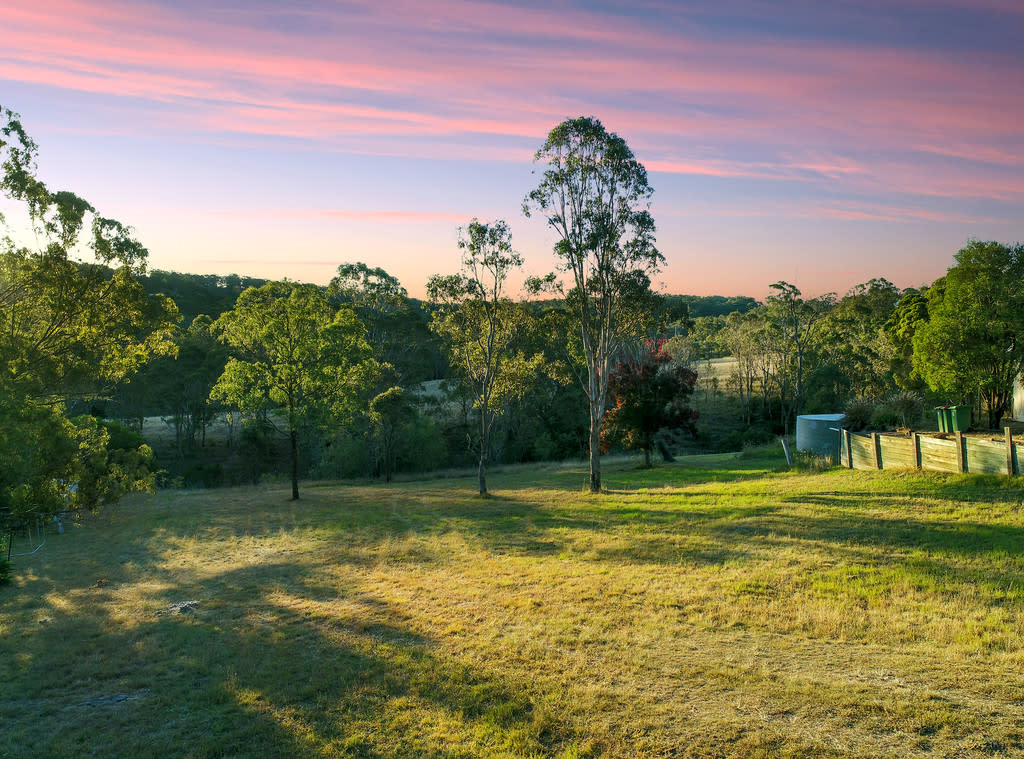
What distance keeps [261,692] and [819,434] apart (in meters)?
27.9

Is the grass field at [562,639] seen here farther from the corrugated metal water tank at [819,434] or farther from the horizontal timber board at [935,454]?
the corrugated metal water tank at [819,434]

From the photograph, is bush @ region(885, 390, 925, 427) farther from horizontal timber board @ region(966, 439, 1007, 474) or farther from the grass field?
the grass field

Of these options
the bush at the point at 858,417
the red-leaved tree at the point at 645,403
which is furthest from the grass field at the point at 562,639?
the red-leaved tree at the point at 645,403

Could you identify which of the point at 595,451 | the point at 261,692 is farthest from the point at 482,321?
the point at 261,692

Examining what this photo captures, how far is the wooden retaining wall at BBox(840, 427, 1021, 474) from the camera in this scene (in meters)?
15.8

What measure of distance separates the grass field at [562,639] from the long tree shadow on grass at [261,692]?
37mm

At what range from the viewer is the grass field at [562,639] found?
6102 mm

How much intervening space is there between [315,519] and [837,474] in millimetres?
19495

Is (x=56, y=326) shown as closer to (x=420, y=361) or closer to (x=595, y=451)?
(x=595, y=451)

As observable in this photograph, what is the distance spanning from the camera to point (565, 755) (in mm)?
5676

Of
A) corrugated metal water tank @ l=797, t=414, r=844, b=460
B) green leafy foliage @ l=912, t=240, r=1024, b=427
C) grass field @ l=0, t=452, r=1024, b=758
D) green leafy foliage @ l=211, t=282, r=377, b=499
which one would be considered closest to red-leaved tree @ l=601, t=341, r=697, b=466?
corrugated metal water tank @ l=797, t=414, r=844, b=460

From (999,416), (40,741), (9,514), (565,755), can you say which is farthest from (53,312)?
(999,416)

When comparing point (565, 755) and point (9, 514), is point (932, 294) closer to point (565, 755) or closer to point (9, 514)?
point (565, 755)

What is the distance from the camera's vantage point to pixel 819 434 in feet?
94.0
